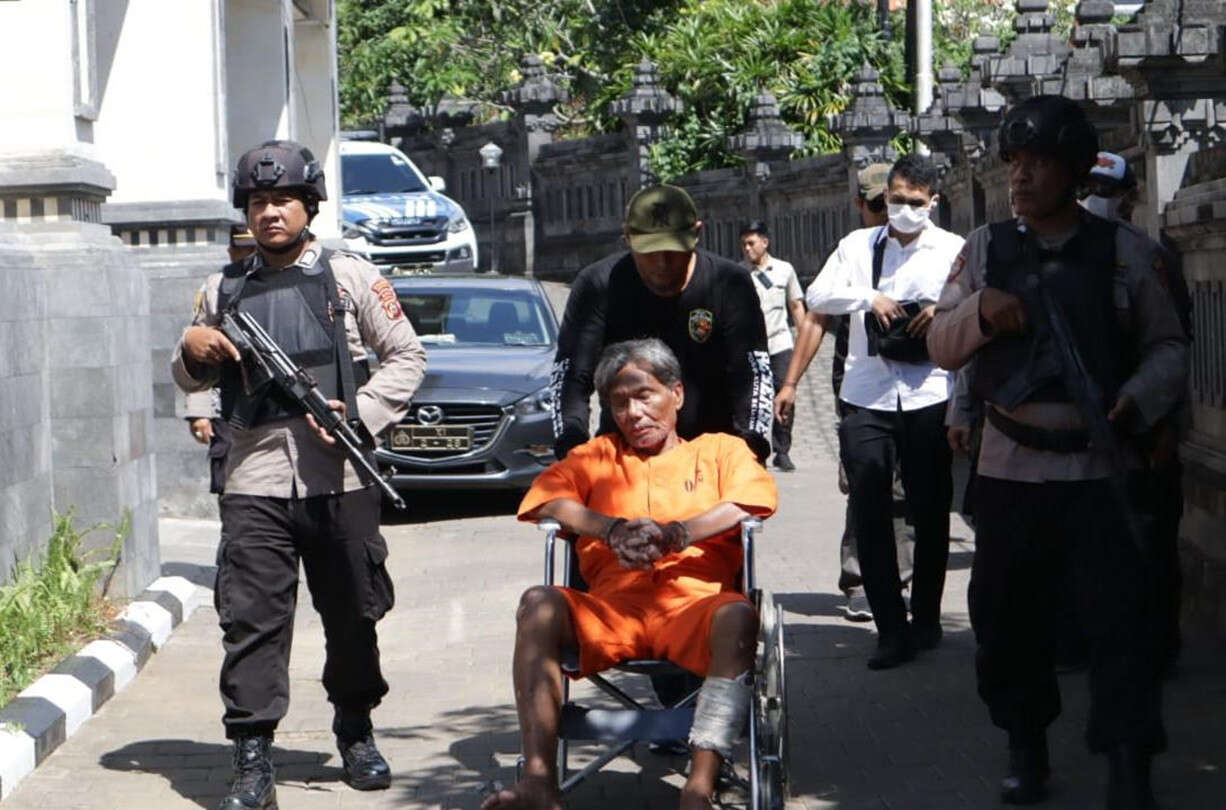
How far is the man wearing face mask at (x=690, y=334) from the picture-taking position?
7.27m

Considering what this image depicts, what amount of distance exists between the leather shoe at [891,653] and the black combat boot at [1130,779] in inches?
101

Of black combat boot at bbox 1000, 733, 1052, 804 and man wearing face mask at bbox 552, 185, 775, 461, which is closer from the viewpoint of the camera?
black combat boot at bbox 1000, 733, 1052, 804

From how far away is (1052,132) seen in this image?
21.1 ft

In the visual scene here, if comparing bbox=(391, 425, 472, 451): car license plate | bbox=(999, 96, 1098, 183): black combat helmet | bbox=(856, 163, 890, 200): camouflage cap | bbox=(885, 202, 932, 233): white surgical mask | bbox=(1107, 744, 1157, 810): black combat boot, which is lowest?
bbox=(1107, 744, 1157, 810): black combat boot

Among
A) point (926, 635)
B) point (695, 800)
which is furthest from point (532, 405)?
point (695, 800)

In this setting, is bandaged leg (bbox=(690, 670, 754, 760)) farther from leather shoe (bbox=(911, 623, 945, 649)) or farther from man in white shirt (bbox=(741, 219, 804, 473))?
man in white shirt (bbox=(741, 219, 804, 473))

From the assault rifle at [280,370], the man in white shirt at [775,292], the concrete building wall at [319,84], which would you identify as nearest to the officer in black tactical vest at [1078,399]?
the assault rifle at [280,370]

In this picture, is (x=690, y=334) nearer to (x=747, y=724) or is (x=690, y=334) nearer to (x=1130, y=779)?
(x=747, y=724)

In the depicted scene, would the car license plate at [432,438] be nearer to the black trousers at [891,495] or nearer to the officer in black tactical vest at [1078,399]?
the black trousers at [891,495]

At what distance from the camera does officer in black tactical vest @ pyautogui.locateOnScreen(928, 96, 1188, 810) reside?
6.45 m

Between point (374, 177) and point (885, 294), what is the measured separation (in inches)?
970

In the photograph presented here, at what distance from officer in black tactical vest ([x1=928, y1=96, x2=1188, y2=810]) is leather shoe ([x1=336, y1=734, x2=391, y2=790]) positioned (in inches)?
82.1

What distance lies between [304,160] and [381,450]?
25.3ft

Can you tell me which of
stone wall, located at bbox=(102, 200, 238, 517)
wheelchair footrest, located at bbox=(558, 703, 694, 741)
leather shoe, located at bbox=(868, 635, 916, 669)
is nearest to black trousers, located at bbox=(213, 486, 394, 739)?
wheelchair footrest, located at bbox=(558, 703, 694, 741)
